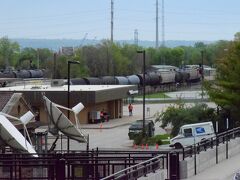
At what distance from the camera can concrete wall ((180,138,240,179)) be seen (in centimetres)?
2676

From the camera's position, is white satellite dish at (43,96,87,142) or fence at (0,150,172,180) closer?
fence at (0,150,172,180)

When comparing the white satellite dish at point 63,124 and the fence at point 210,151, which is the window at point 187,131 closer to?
the fence at point 210,151

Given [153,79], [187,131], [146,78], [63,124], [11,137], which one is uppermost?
[11,137]

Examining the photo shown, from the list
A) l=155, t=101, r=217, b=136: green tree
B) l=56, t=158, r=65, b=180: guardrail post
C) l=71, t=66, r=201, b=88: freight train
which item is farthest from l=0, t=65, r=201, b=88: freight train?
l=56, t=158, r=65, b=180: guardrail post

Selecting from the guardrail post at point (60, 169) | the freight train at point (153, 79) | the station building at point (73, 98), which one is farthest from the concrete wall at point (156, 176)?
the freight train at point (153, 79)

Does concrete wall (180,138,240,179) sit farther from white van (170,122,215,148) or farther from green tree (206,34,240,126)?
green tree (206,34,240,126)

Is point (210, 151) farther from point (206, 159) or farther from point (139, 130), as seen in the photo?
point (139, 130)

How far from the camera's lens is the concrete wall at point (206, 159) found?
26758 mm

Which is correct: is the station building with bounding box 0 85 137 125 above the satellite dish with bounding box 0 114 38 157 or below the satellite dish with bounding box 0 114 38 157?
below

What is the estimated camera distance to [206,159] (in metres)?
30.1

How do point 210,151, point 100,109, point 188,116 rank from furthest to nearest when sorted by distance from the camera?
1. point 100,109
2. point 188,116
3. point 210,151

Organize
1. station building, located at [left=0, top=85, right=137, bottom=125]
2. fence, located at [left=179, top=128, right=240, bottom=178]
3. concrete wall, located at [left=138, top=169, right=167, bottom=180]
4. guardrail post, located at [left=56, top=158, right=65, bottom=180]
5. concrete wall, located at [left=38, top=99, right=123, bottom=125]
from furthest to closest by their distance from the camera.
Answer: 1. concrete wall, located at [left=38, top=99, right=123, bottom=125]
2. station building, located at [left=0, top=85, right=137, bottom=125]
3. fence, located at [left=179, top=128, right=240, bottom=178]
4. guardrail post, located at [left=56, top=158, right=65, bottom=180]
5. concrete wall, located at [left=138, top=169, right=167, bottom=180]

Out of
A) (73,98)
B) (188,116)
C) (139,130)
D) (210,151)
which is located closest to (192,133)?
(188,116)

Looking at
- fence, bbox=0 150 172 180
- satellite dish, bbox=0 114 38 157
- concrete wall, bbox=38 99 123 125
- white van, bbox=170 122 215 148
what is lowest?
concrete wall, bbox=38 99 123 125
